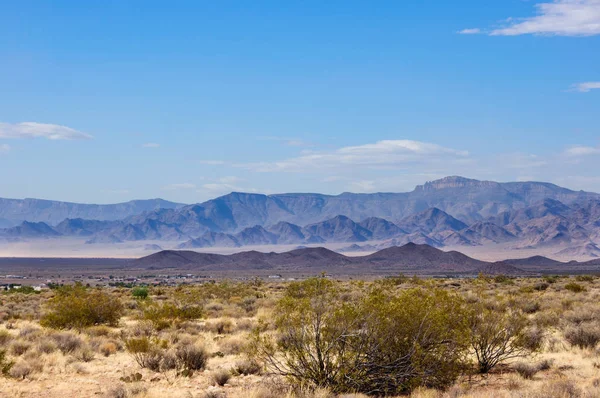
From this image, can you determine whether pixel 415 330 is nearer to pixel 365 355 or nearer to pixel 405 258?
pixel 365 355

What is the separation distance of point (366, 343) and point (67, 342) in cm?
1098

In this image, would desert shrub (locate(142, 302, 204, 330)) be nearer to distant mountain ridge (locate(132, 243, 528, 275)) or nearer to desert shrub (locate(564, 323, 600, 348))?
desert shrub (locate(564, 323, 600, 348))

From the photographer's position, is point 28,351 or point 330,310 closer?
point 330,310

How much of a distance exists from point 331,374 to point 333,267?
160917 millimetres

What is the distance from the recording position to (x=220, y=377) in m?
16.2

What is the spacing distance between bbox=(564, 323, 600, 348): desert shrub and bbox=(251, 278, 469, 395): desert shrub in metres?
7.35

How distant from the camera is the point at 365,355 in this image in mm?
14406

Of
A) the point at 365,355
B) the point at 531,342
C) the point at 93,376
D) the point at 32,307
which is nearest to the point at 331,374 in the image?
the point at 365,355

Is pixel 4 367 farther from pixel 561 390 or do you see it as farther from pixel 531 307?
pixel 531 307

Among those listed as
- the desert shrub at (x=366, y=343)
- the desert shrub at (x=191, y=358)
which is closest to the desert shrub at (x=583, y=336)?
the desert shrub at (x=366, y=343)

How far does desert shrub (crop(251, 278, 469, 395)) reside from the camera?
14094 mm

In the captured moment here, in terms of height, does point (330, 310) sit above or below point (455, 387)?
above

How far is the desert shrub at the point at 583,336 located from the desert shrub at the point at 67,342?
15.8m

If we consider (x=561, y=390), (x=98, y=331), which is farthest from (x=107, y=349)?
(x=561, y=390)
